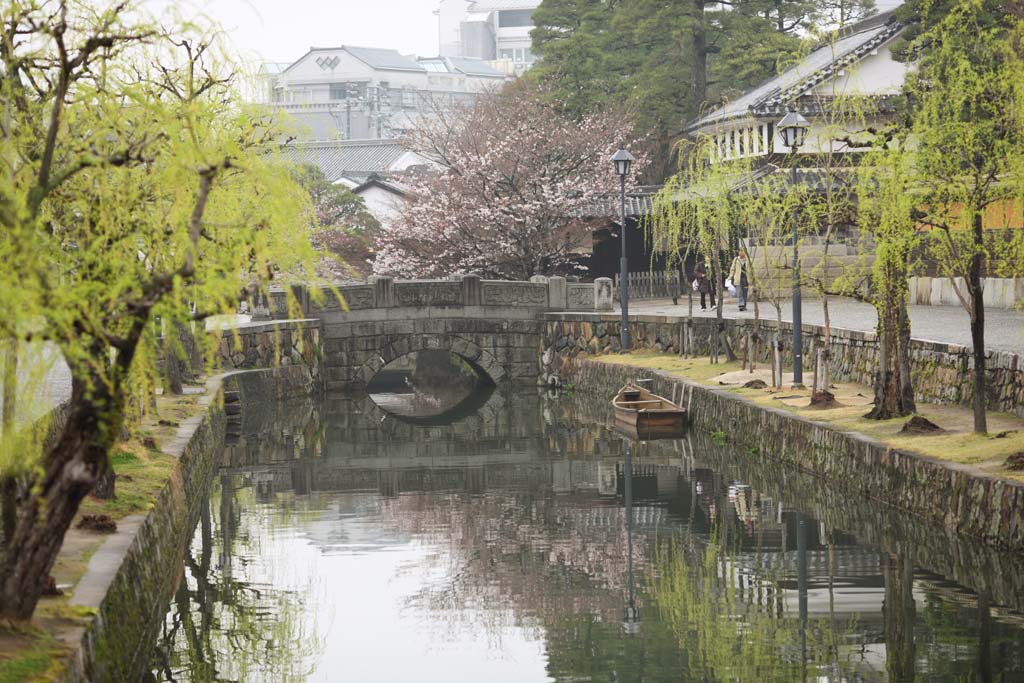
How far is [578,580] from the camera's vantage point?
1814cm

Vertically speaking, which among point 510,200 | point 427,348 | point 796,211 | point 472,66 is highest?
point 472,66

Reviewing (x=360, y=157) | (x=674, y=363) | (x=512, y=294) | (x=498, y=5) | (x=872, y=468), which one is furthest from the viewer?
(x=498, y=5)

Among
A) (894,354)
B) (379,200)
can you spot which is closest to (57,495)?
(894,354)

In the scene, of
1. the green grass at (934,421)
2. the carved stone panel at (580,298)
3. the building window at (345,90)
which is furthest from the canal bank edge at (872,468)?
the building window at (345,90)

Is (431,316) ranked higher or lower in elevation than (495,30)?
lower

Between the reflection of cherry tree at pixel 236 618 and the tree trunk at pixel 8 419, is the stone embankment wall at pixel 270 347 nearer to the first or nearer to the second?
the reflection of cherry tree at pixel 236 618

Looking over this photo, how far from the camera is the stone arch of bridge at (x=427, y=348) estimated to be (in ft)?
139

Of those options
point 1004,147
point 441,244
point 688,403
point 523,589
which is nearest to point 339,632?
point 523,589

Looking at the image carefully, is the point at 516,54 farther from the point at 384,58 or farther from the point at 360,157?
the point at 360,157

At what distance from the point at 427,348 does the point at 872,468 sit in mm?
23663

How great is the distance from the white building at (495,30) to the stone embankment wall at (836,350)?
81239mm

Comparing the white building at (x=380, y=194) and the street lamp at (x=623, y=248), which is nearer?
the street lamp at (x=623, y=248)

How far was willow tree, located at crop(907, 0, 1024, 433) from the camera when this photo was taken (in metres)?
17.9

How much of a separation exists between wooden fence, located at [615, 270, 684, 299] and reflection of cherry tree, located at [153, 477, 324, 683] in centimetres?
2942
